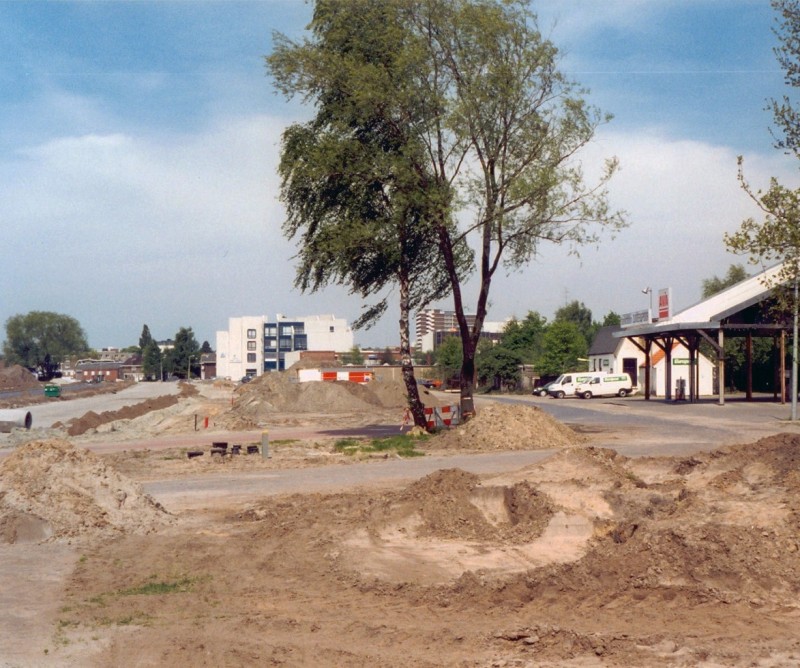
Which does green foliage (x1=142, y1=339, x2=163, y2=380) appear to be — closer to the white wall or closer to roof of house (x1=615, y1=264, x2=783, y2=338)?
the white wall

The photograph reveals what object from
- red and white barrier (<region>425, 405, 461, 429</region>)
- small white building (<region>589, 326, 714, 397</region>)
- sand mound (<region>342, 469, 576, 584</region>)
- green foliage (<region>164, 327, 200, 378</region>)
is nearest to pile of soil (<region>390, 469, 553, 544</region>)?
sand mound (<region>342, 469, 576, 584</region>)

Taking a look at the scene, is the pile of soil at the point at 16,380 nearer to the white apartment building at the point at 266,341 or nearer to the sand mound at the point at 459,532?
the white apartment building at the point at 266,341

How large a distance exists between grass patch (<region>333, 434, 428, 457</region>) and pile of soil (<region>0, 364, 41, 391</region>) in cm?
9504

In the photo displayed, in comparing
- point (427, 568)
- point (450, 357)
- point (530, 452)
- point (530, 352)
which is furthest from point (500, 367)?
point (427, 568)

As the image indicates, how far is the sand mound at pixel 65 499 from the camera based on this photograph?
12781 millimetres

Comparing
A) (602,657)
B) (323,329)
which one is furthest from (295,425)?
(323,329)

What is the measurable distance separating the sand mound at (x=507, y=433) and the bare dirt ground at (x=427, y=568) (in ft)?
29.8

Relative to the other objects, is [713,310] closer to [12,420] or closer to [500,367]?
[500,367]

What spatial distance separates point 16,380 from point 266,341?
5989cm

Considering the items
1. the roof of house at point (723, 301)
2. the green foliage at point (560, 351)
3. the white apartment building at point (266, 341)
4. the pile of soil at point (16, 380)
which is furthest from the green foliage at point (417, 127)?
the white apartment building at point (266, 341)

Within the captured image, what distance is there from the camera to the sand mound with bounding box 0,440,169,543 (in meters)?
12.8

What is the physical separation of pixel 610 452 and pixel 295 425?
2607 centimetres

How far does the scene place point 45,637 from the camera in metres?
8.11

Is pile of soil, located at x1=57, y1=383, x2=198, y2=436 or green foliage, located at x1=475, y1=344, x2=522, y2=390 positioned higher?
green foliage, located at x1=475, y1=344, x2=522, y2=390
